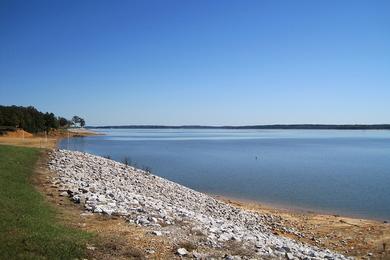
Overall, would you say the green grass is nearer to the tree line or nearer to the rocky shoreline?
the rocky shoreline

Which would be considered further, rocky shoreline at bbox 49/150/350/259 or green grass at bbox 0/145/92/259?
rocky shoreline at bbox 49/150/350/259

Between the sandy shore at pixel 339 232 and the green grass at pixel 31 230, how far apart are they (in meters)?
11.5

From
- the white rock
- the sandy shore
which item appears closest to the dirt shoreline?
the sandy shore

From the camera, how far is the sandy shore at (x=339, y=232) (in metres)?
18.7

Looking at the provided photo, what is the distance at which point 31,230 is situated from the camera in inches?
441

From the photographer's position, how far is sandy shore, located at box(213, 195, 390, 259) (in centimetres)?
1870

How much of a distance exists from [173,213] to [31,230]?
5856mm

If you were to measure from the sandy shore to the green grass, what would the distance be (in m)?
11.5

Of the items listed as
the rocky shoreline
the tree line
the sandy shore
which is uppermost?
the tree line

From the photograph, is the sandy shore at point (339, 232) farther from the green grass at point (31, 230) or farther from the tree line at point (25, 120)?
the tree line at point (25, 120)

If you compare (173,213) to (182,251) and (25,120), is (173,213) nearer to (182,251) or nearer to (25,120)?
(182,251)

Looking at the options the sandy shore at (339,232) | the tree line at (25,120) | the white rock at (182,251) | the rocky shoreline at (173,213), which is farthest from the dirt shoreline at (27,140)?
the white rock at (182,251)

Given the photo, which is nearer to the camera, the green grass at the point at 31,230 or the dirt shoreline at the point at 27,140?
the green grass at the point at 31,230

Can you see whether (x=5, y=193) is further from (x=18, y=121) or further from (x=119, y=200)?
(x=18, y=121)
